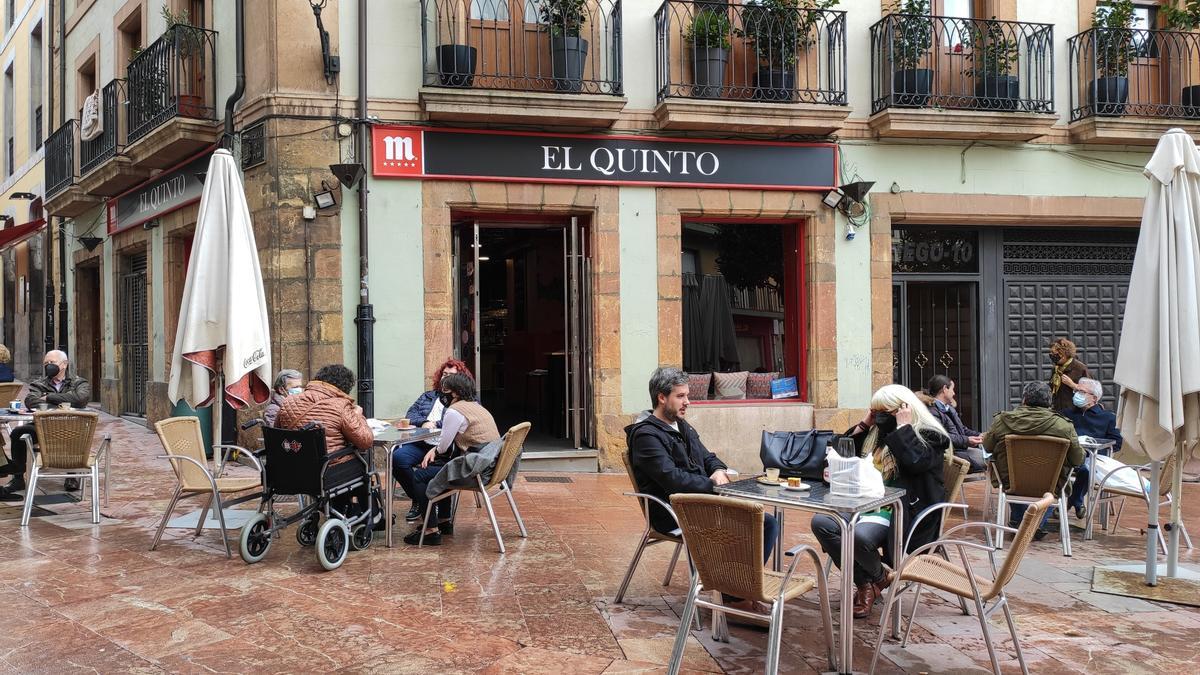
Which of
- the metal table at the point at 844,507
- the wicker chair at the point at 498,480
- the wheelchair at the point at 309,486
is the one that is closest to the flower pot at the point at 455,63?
Result: the wicker chair at the point at 498,480

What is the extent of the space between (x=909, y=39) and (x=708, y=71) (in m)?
2.31

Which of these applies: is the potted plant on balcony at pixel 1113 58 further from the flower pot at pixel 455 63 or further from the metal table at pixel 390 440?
the metal table at pixel 390 440

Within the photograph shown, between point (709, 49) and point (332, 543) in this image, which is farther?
point (709, 49)

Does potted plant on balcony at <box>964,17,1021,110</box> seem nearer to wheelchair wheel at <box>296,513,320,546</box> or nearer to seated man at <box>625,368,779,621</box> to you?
seated man at <box>625,368,779,621</box>

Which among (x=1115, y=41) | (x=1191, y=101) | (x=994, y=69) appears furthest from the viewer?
(x=1191, y=101)

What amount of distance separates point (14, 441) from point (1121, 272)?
40.1 feet

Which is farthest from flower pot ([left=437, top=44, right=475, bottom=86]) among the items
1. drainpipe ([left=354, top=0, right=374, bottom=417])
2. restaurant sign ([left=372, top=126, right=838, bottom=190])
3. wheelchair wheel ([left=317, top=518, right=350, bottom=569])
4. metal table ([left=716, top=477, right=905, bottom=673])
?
metal table ([left=716, top=477, right=905, bottom=673])

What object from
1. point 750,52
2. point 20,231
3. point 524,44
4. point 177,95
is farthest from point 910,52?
point 20,231

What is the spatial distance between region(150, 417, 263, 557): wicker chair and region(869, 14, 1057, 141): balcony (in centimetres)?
763

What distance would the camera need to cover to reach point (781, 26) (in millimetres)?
10305

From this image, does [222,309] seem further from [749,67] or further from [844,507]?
A: [749,67]

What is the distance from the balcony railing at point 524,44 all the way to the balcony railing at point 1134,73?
219 inches

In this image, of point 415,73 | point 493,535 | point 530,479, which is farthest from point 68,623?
point 415,73

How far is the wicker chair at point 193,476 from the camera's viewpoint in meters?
6.09
